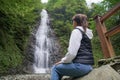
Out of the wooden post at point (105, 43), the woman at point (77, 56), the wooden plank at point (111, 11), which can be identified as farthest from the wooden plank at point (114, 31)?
the woman at point (77, 56)

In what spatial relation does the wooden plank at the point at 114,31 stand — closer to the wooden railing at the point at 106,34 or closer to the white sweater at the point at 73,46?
the wooden railing at the point at 106,34

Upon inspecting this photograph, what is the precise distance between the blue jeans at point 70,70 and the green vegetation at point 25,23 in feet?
25.7

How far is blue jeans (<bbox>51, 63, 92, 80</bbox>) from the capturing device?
3.29 meters

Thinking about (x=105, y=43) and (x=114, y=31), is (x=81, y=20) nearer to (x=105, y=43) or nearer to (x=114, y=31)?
(x=114, y=31)

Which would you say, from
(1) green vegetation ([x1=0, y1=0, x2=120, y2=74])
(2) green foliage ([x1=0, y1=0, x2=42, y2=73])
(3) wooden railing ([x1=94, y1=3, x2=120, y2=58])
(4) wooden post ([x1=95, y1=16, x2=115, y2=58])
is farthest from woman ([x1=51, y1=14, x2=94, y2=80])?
(2) green foliage ([x1=0, y1=0, x2=42, y2=73])

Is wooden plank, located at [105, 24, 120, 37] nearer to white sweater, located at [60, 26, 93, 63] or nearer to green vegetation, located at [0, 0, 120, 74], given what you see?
white sweater, located at [60, 26, 93, 63]

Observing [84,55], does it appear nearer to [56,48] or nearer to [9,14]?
[9,14]

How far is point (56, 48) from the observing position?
970 inches

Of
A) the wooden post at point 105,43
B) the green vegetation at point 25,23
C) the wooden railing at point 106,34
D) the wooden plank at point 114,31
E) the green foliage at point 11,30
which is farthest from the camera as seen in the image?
the green vegetation at point 25,23

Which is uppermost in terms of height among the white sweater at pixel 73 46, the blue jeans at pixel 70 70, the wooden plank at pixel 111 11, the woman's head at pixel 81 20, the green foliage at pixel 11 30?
the green foliage at pixel 11 30

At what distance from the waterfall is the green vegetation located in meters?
1.10

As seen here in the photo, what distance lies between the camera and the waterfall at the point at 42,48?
22.1m

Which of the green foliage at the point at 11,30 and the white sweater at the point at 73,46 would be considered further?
the green foliage at the point at 11,30

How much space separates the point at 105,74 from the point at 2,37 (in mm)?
12423
